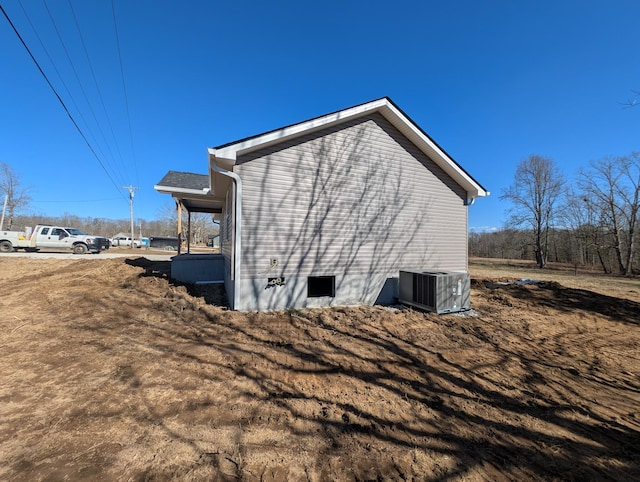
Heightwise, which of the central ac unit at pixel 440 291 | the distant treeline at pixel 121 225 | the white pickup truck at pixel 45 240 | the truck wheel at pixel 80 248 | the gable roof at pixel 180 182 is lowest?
the central ac unit at pixel 440 291

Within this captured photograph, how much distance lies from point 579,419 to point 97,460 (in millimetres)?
4879

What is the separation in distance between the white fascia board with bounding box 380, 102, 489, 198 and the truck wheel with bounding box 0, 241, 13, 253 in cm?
2849

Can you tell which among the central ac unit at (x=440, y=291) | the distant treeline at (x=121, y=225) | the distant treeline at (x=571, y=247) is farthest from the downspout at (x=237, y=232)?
the distant treeline at (x=121, y=225)

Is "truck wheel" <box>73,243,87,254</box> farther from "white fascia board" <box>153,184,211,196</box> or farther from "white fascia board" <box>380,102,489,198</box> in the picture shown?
"white fascia board" <box>380,102,489,198</box>

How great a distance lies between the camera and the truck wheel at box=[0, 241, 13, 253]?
20.5 m

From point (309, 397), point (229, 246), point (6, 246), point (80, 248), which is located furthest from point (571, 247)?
point (6, 246)

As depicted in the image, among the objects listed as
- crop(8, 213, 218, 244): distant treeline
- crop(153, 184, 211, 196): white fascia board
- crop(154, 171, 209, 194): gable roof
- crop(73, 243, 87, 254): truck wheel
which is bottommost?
crop(73, 243, 87, 254): truck wheel

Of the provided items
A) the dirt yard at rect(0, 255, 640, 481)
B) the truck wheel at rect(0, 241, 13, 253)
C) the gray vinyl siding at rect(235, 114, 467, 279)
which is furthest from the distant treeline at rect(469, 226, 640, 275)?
the truck wheel at rect(0, 241, 13, 253)

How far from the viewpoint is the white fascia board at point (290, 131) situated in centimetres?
624

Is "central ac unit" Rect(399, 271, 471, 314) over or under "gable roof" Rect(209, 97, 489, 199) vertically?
under

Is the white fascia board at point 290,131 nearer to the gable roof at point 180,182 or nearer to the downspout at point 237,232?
the downspout at point 237,232

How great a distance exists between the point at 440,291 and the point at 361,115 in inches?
212

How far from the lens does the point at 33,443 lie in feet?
7.82

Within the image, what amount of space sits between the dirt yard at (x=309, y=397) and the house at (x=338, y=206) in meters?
1.32
